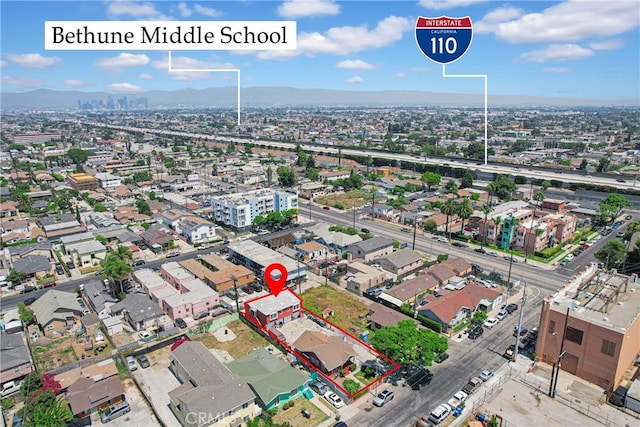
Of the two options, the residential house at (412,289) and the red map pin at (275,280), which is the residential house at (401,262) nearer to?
the residential house at (412,289)

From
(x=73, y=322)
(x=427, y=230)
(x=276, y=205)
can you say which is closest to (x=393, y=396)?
(x=73, y=322)

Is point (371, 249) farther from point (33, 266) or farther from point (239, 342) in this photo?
point (33, 266)

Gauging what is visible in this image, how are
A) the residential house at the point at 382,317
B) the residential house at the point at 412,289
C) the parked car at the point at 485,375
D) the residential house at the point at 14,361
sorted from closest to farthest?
the residential house at the point at 14,361, the parked car at the point at 485,375, the residential house at the point at 382,317, the residential house at the point at 412,289

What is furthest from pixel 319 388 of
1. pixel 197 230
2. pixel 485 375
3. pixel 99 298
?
pixel 197 230

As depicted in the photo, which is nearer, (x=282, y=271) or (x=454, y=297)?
(x=454, y=297)

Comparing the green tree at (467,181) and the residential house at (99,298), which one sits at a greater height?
the green tree at (467,181)

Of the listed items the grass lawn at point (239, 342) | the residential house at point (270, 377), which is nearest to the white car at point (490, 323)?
the residential house at point (270, 377)

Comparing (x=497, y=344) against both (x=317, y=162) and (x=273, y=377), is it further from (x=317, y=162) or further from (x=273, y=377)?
(x=317, y=162)
